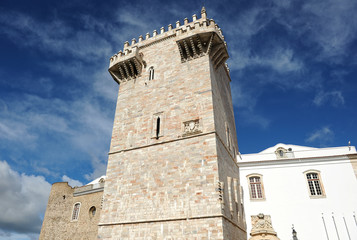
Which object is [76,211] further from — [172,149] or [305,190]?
[305,190]

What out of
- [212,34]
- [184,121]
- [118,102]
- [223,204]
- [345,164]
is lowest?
[223,204]

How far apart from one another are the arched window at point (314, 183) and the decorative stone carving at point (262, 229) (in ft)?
10.4

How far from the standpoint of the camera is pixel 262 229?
562 inches

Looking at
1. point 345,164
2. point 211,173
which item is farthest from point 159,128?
point 345,164

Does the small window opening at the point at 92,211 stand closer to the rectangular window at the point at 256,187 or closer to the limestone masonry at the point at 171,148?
the limestone masonry at the point at 171,148

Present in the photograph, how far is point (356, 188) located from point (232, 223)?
27.5 feet

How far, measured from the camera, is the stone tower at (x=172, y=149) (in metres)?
11.4

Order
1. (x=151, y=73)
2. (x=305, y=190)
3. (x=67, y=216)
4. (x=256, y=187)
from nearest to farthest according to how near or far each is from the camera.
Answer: (x=305, y=190) < (x=256, y=187) < (x=151, y=73) < (x=67, y=216)

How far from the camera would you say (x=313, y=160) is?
16094mm

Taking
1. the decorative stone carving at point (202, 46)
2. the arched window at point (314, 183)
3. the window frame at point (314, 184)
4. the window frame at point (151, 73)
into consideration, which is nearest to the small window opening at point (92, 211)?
the window frame at point (151, 73)

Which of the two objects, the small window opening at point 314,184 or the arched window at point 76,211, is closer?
the small window opening at point 314,184

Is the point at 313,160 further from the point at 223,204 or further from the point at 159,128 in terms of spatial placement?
the point at 159,128

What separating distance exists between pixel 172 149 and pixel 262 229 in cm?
700

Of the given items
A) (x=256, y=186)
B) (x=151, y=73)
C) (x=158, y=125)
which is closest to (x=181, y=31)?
(x=151, y=73)
